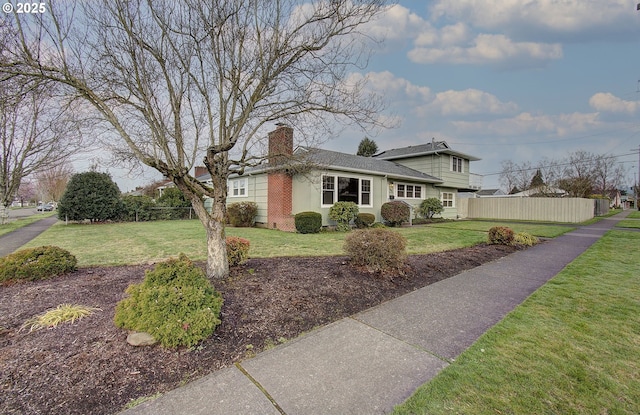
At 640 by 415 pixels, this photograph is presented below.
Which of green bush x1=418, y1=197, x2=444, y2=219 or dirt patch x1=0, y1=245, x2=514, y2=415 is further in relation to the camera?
green bush x1=418, y1=197, x2=444, y2=219

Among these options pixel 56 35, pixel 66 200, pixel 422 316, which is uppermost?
pixel 56 35

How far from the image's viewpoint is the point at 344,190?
1446cm

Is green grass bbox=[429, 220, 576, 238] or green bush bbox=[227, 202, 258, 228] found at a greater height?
green bush bbox=[227, 202, 258, 228]

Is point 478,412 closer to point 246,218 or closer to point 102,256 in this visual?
point 102,256

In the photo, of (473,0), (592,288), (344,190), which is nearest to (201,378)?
(592,288)

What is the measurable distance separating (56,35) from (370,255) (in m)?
5.62

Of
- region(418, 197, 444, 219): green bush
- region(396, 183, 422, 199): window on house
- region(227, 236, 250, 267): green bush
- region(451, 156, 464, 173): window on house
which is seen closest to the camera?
region(227, 236, 250, 267): green bush

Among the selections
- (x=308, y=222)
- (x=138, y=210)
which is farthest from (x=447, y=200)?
(x=138, y=210)

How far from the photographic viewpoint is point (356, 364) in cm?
272

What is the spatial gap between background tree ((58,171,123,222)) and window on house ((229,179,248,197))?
747 centimetres

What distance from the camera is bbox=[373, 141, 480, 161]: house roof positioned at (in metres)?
21.6

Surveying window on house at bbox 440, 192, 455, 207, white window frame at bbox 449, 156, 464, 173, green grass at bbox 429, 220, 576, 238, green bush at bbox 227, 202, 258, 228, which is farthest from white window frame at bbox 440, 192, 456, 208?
green bush at bbox 227, 202, 258, 228

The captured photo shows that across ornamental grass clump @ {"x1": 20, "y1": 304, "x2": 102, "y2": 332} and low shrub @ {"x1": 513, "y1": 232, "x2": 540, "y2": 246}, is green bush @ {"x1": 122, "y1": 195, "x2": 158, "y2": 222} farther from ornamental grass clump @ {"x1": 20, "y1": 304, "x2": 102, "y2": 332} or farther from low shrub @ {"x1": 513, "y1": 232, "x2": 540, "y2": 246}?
low shrub @ {"x1": 513, "y1": 232, "x2": 540, "y2": 246}

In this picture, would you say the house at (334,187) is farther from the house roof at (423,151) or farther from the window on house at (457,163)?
the window on house at (457,163)
